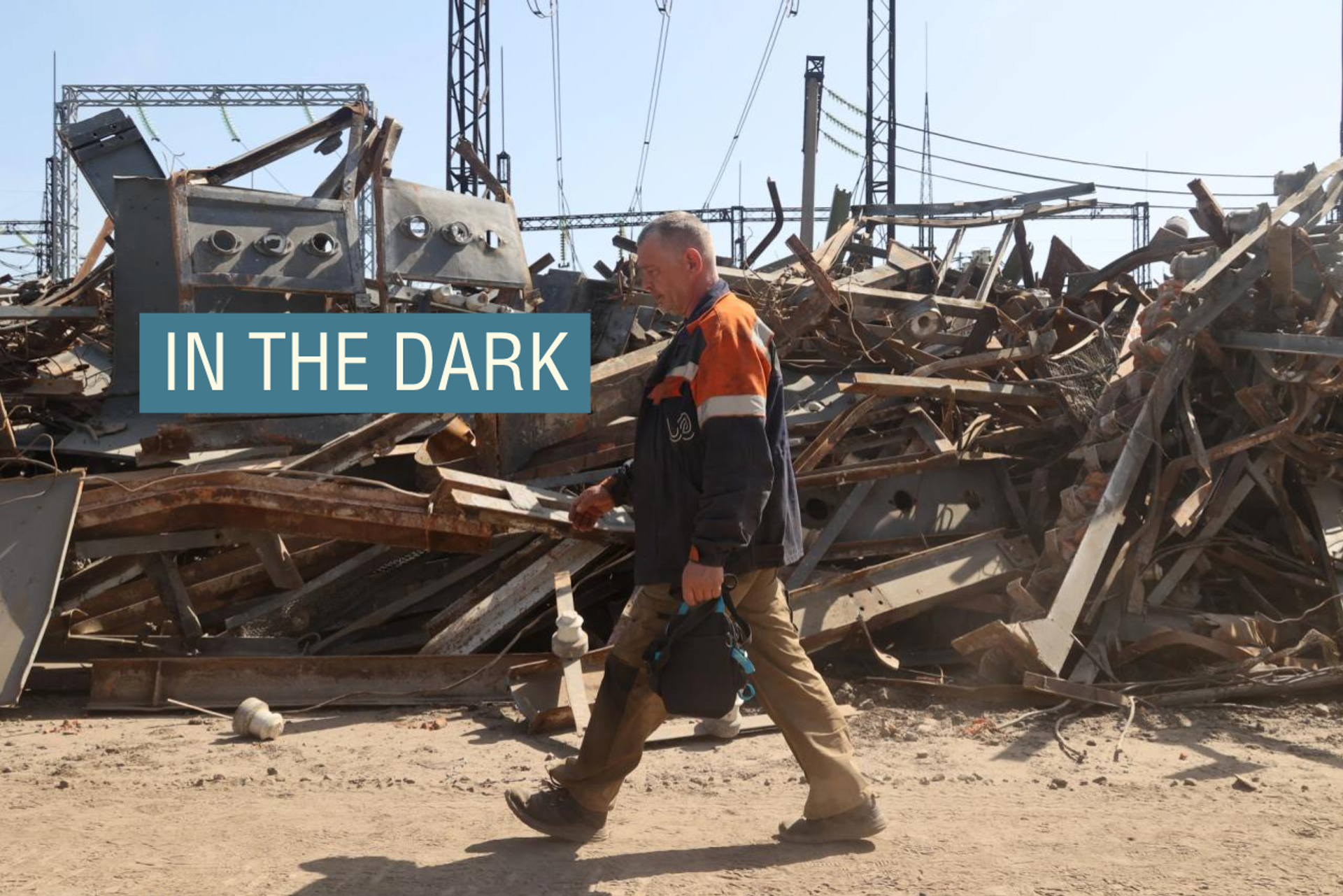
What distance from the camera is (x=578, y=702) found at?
490cm

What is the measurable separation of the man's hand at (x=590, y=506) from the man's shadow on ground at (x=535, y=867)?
1.02 m

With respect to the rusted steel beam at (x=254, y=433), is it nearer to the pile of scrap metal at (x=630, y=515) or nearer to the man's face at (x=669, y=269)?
the pile of scrap metal at (x=630, y=515)

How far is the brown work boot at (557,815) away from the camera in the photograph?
351 centimetres

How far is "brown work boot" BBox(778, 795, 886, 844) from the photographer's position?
3461mm

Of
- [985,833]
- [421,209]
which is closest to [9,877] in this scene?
[985,833]

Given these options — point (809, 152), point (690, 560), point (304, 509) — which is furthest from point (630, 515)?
point (809, 152)

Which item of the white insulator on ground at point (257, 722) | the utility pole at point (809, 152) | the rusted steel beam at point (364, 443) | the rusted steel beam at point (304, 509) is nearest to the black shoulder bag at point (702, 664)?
the white insulator on ground at point (257, 722)

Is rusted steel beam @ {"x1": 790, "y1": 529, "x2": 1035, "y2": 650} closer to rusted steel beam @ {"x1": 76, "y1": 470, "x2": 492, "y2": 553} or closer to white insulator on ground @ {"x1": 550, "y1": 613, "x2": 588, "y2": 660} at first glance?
white insulator on ground @ {"x1": 550, "y1": 613, "x2": 588, "y2": 660}

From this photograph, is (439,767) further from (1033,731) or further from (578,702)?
(1033,731)

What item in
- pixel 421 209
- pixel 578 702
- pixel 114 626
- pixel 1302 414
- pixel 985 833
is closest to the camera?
pixel 985 833

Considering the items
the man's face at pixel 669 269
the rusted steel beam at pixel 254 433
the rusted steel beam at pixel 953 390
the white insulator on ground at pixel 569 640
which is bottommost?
the white insulator on ground at pixel 569 640

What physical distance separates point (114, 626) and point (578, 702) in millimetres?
3069

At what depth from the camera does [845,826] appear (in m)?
3.47

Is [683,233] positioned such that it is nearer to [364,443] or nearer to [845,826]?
[845,826]
